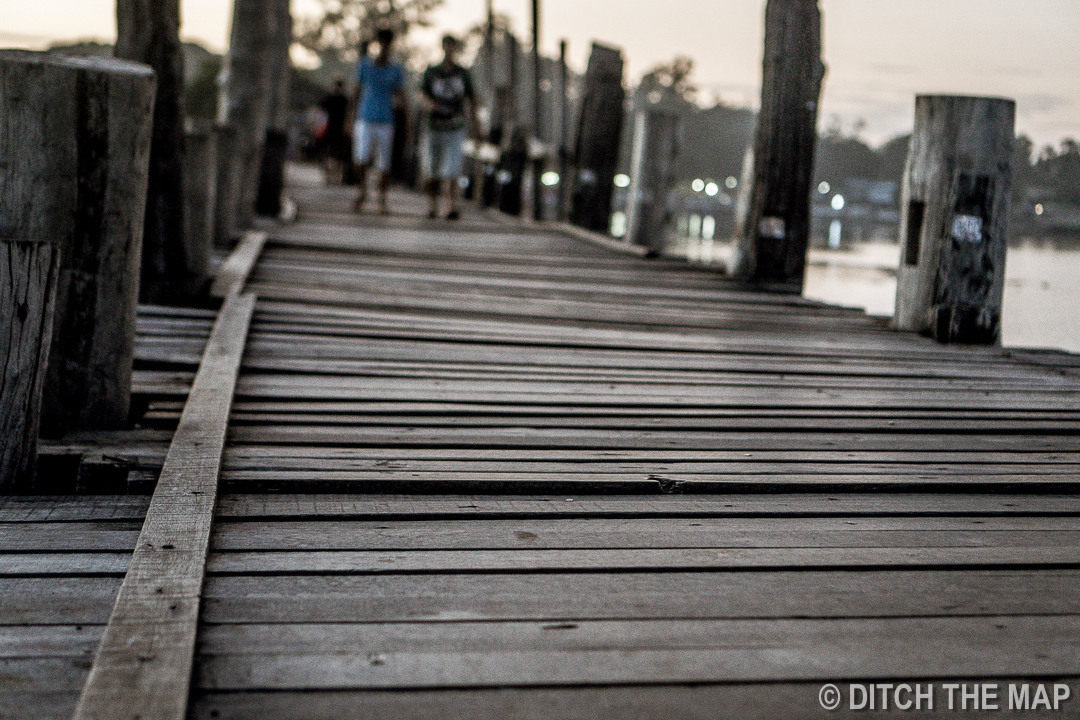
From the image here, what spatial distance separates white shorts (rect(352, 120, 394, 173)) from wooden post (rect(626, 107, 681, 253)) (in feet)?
6.26

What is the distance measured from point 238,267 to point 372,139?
403 cm

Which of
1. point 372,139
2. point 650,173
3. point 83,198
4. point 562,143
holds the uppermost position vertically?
point 562,143

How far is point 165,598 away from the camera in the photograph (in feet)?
5.66

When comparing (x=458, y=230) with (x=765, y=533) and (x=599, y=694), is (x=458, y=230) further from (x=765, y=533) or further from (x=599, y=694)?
(x=599, y=694)

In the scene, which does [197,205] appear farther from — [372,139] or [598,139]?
[598,139]

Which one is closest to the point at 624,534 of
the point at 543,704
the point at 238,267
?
the point at 543,704

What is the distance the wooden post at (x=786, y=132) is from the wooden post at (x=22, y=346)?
462cm

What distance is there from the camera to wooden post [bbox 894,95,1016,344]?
484 centimetres

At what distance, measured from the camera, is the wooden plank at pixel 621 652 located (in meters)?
1.58

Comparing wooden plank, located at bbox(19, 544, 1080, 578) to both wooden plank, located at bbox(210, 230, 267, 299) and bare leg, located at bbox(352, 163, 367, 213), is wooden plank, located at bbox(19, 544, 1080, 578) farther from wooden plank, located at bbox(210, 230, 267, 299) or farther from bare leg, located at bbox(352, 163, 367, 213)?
bare leg, located at bbox(352, 163, 367, 213)

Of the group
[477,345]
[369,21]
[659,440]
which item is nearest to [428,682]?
[659,440]

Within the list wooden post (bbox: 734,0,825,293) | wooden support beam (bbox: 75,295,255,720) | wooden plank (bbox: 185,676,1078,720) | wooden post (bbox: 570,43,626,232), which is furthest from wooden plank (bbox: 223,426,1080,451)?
wooden post (bbox: 570,43,626,232)

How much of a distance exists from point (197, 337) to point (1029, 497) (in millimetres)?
2613

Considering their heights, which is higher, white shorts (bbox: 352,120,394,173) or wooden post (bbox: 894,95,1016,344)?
white shorts (bbox: 352,120,394,173)
